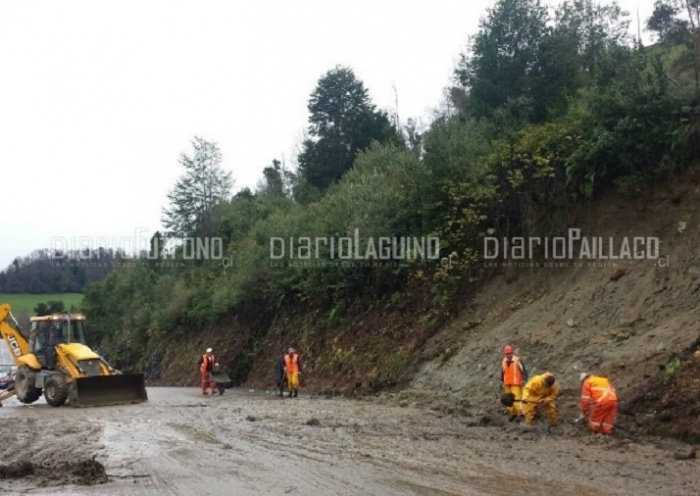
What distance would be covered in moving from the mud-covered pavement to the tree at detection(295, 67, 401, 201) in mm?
31938

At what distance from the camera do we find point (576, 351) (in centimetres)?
1831

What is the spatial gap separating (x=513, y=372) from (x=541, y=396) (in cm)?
146

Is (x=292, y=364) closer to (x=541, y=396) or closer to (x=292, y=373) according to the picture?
(x=292, y=373)

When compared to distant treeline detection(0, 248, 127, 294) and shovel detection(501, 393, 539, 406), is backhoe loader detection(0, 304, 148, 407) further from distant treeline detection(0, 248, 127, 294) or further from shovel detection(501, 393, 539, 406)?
distant treeline detection(0, 248, 127, 294)

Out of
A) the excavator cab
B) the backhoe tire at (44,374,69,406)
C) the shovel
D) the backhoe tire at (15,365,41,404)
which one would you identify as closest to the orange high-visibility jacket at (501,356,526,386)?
the shovel

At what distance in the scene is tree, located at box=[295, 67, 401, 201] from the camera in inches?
1925

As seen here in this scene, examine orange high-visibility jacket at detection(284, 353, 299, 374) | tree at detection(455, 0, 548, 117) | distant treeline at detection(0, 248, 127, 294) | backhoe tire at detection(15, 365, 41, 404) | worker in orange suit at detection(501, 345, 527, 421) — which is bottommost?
backhoe tire at detection(15, 365, 41, 404)

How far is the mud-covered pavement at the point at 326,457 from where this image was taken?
9.90 m

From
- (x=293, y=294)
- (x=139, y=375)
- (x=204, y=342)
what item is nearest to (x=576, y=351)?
(x=139, y=375)

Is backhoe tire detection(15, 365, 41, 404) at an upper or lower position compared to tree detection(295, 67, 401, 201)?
lower

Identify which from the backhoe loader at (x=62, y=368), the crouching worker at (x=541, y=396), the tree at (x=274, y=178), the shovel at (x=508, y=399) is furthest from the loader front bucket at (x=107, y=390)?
the tree at (x=274, y=178)

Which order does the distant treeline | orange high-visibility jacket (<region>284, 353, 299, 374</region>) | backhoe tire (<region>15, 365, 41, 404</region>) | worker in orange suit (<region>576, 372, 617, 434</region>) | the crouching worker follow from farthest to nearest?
the distant treeline
orange high-visibility jacket (<region>284, 353, 299, 374</region>)
backhoe tire (<region>15, 365, 41, 404</region>)
the crouching worker
worker in orange suit (<region>576, 372, 617, 434</region>)

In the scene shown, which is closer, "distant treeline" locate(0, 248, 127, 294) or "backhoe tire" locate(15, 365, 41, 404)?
"backhoe tire" locate(15, 365, 41, 404)

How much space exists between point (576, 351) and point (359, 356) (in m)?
9.50
